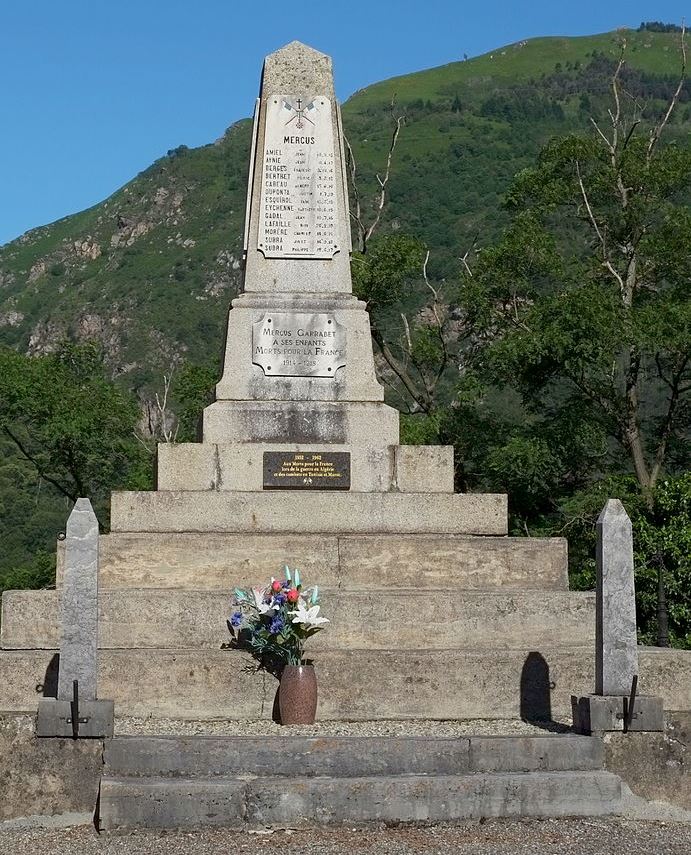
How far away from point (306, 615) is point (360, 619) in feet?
3.18

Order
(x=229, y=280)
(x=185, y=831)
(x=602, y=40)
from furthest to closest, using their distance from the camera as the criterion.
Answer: (x=602, y=40), (x=229, y=280), (x=185, y=831)

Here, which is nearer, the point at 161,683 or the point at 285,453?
the point at 161,683

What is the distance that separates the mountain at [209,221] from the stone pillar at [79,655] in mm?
25915

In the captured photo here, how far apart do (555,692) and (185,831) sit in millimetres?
3256

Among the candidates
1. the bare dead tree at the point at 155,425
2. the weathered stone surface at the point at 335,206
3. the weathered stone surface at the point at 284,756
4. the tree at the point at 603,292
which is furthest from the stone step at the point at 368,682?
the bare dead tree at the point at 155,425

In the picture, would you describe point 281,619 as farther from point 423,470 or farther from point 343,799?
point 423,470

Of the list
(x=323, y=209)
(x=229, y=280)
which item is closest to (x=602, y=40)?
(x=229, y=280)

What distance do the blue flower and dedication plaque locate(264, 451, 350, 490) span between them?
2.71 m

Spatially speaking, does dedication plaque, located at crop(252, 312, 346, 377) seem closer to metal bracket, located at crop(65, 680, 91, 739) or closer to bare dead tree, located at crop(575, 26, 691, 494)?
metal bracket, located at crop(65, 680, 91, 739)

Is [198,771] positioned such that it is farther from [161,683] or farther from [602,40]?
[602,40]

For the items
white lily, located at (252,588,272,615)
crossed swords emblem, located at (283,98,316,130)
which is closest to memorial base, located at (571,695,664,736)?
white lily, located at (252,588,272,615)

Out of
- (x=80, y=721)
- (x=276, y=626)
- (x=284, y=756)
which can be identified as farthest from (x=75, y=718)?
(x=276, y=626)

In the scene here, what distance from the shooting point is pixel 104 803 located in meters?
8.67

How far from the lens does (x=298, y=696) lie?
10.0m
